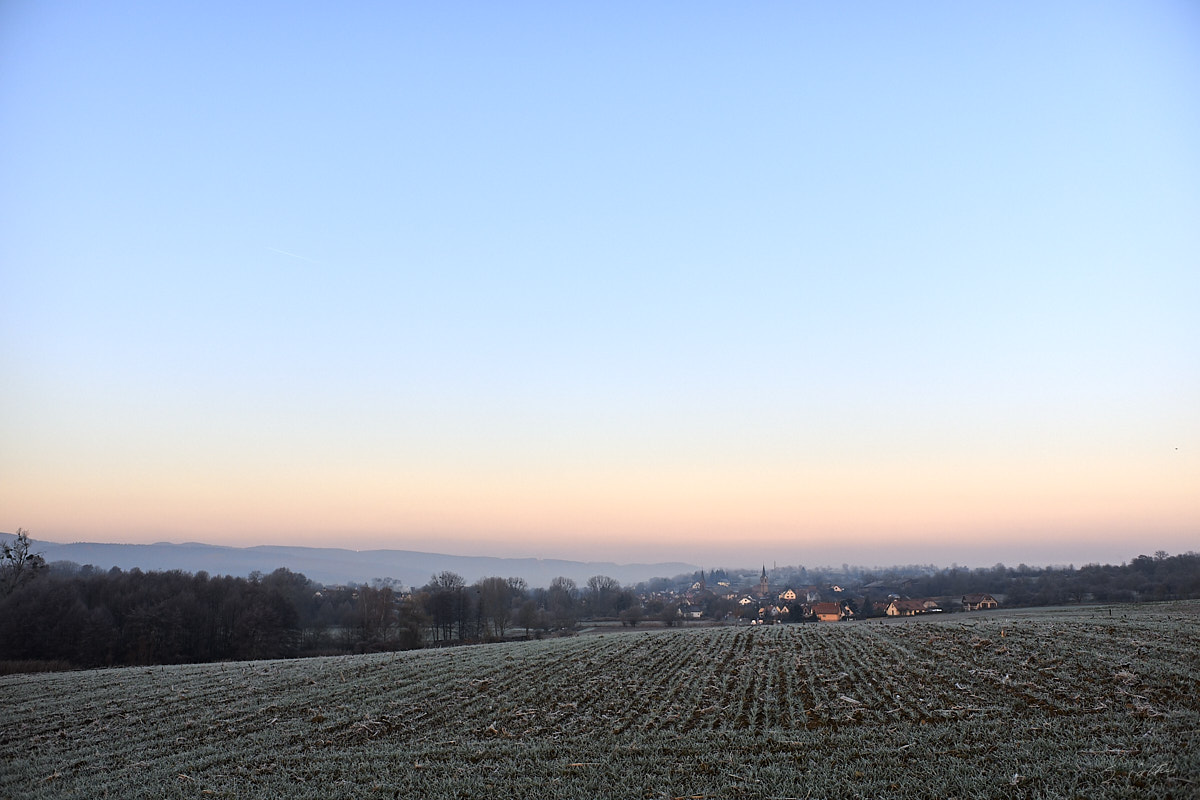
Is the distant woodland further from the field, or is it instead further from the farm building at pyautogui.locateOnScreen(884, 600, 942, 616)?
the field

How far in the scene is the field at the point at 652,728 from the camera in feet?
38.6

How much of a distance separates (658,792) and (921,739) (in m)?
5.95

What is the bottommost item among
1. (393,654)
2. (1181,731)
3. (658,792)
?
(393,654)

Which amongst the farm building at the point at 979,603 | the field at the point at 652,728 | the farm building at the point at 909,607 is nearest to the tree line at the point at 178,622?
the field at the point at 652,728

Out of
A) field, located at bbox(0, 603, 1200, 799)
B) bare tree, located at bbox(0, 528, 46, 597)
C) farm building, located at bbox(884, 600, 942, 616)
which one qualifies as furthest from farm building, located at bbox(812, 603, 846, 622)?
bare tree, located at bbox(0, 528, 46, 597)

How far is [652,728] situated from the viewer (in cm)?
1623

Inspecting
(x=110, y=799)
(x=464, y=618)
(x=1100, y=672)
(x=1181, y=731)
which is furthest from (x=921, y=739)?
(x=464, y=618)

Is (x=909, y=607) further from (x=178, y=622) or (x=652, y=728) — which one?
(x=652, y=728)

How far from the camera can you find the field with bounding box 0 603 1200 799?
1177cm

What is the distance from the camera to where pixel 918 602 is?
102938 mm

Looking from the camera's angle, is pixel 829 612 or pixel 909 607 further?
pixel 829 612

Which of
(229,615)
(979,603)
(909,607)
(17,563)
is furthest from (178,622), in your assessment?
(979,603)

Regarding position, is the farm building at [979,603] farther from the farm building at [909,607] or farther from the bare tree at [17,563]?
the bare tree at [17,563]

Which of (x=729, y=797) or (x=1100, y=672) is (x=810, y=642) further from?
(x=729, y=797)
